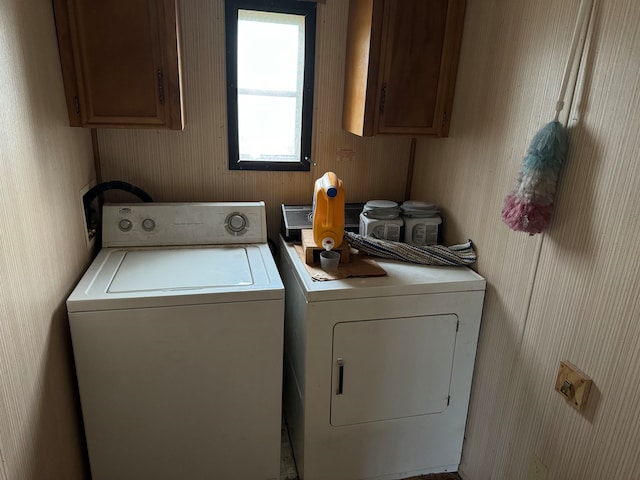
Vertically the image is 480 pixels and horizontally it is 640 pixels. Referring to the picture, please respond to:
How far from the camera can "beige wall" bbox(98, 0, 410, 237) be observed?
1.92 meters

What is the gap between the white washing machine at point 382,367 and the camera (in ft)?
5.24

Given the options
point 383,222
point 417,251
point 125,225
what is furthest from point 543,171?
point 125,225

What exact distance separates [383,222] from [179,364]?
1.02 m

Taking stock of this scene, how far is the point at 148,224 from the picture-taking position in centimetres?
191

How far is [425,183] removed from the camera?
7.09 feet

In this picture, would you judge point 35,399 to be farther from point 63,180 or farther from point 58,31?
point 58,31

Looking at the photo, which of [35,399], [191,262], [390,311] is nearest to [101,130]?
[191,262]

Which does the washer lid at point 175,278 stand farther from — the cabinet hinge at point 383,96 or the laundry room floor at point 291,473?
the laundry room floor at point 291,473

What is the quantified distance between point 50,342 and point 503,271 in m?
1.56

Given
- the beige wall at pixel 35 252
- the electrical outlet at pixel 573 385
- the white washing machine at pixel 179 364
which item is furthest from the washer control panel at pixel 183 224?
the electrical outlet at pixel 573 385

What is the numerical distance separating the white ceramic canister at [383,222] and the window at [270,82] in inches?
17.6

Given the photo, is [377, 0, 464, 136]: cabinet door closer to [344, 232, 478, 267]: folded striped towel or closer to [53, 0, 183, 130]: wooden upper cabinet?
[344, 232, 478, 267]: folded striped towel

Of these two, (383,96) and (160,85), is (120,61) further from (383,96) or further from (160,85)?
(383,96)

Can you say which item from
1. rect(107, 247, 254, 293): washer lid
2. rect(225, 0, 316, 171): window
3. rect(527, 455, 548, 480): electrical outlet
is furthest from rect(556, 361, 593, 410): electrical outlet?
rect(225, 0, 316, 171): window
